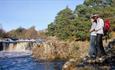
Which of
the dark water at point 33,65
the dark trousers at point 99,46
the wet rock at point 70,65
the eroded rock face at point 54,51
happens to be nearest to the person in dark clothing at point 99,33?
the dark trousers at point 99,46

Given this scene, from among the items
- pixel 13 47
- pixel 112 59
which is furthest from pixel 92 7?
pixel 112 59

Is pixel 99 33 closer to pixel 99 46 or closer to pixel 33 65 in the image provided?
pixel 99 46

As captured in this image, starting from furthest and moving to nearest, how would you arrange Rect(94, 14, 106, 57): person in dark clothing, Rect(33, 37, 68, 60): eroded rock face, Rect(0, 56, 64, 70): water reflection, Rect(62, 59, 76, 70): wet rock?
Rect(33, 37, 68, 60): eroded rock face → Rect(0, 56, 64, 70): water reflection → Rect(94, 14, 106, 57): person in dark clothing → Rect(62, 59, 76, 70): wet rock

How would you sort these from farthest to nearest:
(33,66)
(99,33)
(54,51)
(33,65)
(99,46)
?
(54,51) → (33,65) → (33,66) → (99,46) → (99,33)

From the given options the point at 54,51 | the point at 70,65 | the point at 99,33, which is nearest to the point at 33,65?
the point at 54,51

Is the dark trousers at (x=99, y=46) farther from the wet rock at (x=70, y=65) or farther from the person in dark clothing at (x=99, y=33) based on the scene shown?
the wet rock at (x=70, y=65)

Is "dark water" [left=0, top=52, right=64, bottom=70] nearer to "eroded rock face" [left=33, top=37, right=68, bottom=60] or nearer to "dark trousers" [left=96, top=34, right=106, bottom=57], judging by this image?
"eroded rock face" [left=33, top=37, right=68, bottom=60]

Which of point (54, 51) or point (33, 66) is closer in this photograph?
point (33, 66)

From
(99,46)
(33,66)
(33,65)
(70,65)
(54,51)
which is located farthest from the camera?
(54,51)

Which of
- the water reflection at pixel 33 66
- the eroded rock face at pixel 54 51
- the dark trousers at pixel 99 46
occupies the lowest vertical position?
the water reflection at pixel 33 66

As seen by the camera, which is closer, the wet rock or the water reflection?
the wet rock

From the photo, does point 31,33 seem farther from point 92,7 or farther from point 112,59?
point 112,59

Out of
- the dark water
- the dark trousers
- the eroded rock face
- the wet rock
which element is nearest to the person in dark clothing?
the dark trousers

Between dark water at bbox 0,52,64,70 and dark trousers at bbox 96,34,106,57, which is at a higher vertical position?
dark trousers at bbox 96,34,106,57
